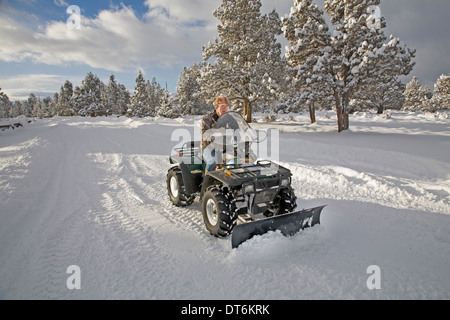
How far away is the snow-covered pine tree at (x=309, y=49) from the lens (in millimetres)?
14703

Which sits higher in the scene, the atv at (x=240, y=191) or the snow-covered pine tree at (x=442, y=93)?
the snow-covered pine tree at (x=442, y=93)

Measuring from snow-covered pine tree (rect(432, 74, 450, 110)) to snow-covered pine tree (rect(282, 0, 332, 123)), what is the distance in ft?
125

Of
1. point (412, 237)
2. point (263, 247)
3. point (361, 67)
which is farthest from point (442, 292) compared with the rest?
point (361, 67)

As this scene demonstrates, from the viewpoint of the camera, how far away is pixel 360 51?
45.6 ft

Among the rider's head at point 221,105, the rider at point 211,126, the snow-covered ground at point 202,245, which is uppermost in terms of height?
the rider's head at point 221,105

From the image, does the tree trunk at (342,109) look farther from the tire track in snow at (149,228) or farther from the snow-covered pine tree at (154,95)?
the snow-covered pine tree at (154,95)

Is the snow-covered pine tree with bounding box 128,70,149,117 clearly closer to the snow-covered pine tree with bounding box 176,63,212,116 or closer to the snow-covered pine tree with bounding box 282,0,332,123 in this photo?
the snow-covered pine tree with bounding box 176,63,212,116

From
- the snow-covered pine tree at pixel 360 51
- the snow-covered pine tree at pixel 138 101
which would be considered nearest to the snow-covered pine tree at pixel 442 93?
the snow-covered pine tree at pixel 360 51

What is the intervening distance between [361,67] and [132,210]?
568 inches

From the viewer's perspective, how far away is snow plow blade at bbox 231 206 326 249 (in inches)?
139

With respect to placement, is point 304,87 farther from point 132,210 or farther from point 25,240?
point 25,240

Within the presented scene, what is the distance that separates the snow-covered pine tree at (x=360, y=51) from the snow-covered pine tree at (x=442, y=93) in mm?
35820

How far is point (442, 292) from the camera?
284 centimetres

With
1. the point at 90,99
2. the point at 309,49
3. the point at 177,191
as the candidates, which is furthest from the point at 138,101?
the point at 177,191
